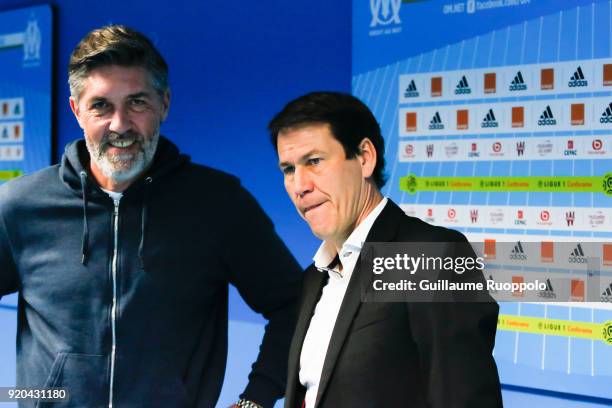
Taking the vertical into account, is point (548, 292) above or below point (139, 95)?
below

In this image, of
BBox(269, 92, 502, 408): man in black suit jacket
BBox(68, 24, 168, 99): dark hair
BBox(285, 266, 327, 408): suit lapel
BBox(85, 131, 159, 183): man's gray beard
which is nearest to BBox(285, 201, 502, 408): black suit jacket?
BBox(269, 92, 502, 408): man in black suit jacket

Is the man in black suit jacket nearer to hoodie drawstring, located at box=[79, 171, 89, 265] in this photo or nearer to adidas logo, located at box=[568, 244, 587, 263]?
hoodie drawstring, located at box=[79, 171, 89, 265]

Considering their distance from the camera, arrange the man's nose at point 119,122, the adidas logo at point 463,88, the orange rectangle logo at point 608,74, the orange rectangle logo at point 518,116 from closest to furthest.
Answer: the man's nose at point 119,122
the orange rectangle logo at point 608,74
the orange rectangle logo at point 518,116
the adidas logo at point 463,88

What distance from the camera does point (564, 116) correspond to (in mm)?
2074

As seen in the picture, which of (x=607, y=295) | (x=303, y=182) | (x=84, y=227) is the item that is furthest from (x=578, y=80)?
(x=84, y=227)

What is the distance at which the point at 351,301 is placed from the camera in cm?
132

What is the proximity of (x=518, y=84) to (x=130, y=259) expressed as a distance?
1186mm

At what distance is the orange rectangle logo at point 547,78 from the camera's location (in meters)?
2.10

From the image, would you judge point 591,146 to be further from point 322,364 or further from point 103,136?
point 103,136

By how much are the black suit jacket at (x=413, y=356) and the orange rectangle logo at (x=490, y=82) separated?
1.01 metres

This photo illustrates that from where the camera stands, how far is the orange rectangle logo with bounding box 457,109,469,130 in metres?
2.25

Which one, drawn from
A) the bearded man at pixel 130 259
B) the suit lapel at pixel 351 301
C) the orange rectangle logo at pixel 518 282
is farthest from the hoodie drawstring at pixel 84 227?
the orange rectangle logo at pixel 518 282

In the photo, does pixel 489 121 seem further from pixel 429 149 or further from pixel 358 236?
pixel 358 236
